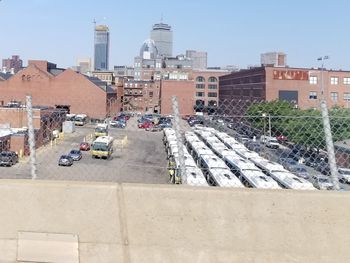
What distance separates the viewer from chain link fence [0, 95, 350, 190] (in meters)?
5.42

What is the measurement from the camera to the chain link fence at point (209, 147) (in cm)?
542

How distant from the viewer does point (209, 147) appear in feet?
45.9

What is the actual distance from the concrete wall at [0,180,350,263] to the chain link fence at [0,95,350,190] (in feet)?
1.26

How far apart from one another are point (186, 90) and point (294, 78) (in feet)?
58.9

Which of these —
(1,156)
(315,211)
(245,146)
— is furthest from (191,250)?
(1,156)

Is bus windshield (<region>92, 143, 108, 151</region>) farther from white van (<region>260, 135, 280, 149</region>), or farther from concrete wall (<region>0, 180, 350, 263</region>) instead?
concrete wall (<region>0, 180, 350, 263</region>)

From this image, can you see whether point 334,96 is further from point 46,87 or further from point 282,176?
point 282,176

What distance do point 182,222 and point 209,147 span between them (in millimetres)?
10301

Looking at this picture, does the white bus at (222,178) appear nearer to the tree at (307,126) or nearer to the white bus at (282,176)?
the white bus at (282,176)

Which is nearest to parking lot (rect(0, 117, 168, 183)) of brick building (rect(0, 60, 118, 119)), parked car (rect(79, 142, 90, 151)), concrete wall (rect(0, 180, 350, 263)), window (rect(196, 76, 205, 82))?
parked car (rect(79, 142, 90, 151))

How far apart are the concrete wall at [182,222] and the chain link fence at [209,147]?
38 cm

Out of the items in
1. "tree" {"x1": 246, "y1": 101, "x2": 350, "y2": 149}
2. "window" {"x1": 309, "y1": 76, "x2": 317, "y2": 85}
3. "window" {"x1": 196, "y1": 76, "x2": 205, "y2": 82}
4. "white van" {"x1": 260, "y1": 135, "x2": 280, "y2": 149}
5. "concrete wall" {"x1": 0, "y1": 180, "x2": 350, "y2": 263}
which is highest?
"window" {"x1": 196, "y1": 76, "x2": 205, "y2": 82}

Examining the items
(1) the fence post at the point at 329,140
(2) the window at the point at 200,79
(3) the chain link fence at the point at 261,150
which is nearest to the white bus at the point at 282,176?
(3) the chain link fence at the point at 261,150

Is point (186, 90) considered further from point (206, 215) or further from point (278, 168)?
point (206, 215)
